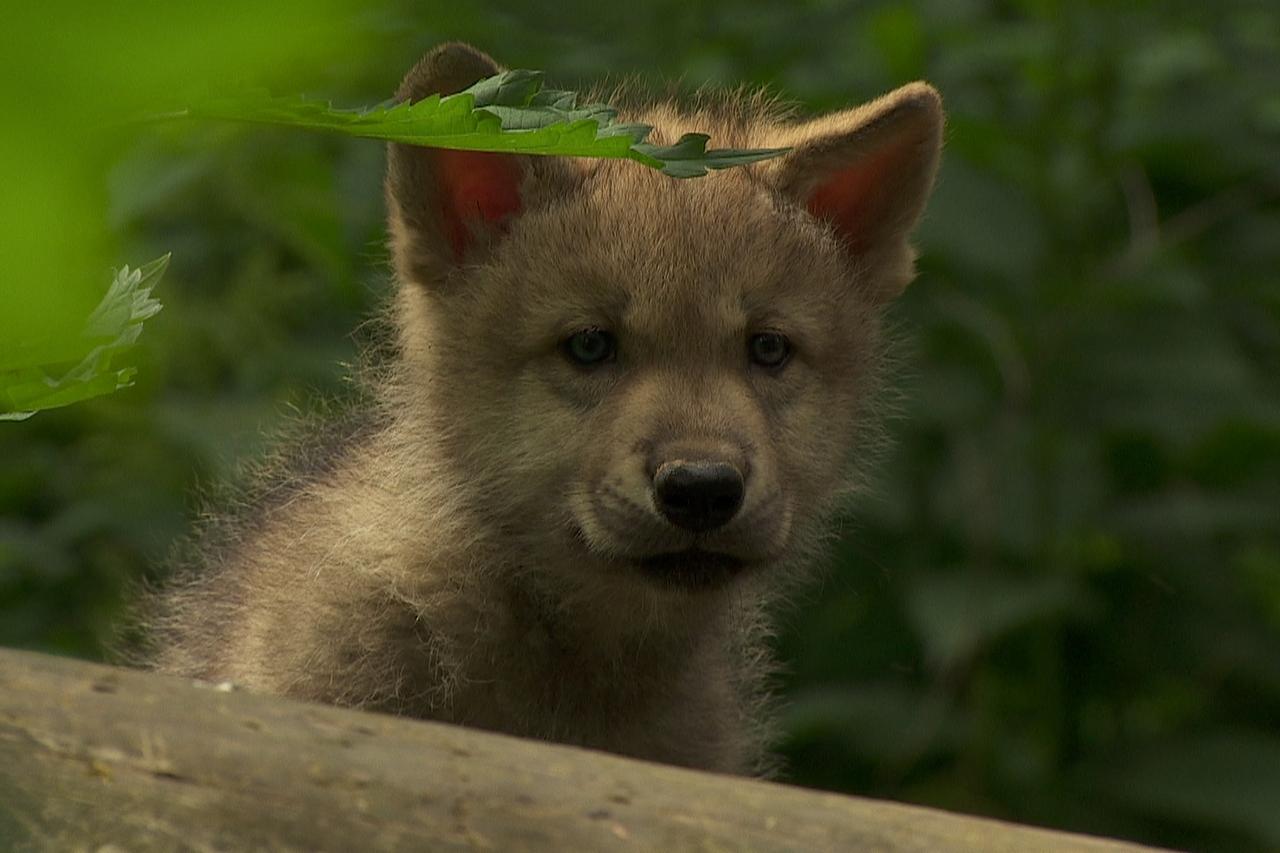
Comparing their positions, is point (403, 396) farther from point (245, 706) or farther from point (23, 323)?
point (23, 323)

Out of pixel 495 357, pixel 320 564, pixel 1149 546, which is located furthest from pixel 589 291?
pixel 1149 546

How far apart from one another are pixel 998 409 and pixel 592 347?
243 cm

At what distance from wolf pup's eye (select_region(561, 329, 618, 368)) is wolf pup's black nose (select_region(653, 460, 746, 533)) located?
413mm

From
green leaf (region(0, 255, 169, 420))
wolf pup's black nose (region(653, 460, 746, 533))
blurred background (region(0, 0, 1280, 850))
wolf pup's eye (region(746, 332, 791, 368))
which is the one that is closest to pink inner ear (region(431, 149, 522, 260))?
wolf pup's eye (region(746, 332, 791, 368))

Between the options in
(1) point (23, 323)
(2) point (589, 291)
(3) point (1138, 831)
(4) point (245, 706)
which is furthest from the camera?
(3) point (1138, 831)

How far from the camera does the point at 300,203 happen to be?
198 inches

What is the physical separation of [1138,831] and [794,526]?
2.21 metres

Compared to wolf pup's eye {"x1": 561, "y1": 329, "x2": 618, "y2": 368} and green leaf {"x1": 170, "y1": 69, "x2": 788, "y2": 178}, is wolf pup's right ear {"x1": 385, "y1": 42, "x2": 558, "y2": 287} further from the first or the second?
green leaf {"x1": 170, "y1": 69, "x2": 788, "y2": 178}

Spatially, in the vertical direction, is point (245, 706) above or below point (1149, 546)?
above

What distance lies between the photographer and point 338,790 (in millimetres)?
1717

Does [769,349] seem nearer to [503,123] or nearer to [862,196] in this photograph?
[862,196]

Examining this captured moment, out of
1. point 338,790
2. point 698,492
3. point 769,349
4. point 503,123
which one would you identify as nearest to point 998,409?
point 769,349

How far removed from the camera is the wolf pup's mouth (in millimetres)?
3572

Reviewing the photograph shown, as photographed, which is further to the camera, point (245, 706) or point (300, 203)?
point (300, 203)
